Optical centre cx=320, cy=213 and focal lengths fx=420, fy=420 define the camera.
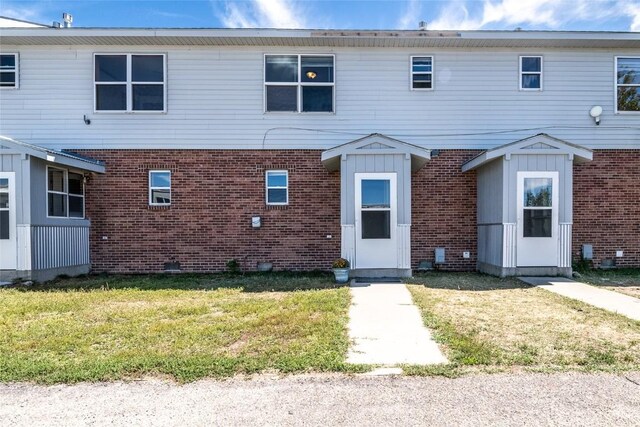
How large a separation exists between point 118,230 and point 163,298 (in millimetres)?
4191

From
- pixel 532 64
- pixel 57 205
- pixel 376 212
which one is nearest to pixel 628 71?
pixel 532 64

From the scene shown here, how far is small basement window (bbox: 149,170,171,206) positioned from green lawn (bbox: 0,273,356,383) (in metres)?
2.89

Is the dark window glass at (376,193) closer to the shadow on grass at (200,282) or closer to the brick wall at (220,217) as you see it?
the brick wall at (220,217)

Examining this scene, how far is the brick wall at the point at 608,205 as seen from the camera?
34.8 feet

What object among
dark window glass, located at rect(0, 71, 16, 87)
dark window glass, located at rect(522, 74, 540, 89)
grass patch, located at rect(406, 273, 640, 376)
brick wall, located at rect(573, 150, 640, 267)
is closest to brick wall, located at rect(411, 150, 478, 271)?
dark window glass, located at rect(522, 74, 540, 89)

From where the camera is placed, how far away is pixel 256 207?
10578mm

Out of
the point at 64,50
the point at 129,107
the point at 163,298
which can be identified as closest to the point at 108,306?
the point at 163,298

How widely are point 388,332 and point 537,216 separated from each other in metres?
5.84

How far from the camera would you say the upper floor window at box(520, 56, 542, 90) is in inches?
421

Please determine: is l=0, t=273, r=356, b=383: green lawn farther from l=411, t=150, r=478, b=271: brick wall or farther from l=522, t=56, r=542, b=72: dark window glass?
l=522, t=56, r=542, b=72: dark window glass

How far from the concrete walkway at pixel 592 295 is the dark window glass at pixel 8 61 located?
13.1 metres

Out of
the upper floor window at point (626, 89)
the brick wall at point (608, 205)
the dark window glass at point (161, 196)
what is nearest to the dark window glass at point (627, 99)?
the upper floor window at point (626, 89)

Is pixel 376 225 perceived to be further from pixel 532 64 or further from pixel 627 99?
pixel 627 99

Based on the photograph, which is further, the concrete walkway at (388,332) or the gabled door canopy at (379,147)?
the gabled door canopy at (379,147)
